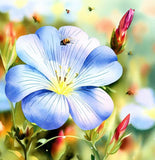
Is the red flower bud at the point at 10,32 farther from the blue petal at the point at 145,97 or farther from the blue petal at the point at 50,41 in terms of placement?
the blue petal at the point at 145,97

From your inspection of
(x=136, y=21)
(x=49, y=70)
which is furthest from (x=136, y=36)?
(x=49, y=70)

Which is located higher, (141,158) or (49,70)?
(49,70)

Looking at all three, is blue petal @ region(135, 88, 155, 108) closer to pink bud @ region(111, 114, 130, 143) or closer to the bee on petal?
pink bud @ region(111, 114, 130, 143)

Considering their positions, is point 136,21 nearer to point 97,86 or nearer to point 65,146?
point 97,86

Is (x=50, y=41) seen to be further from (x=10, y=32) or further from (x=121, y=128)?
(x=121, y=128)

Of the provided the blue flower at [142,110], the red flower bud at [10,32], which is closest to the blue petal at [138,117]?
the blue flower at [142,110]

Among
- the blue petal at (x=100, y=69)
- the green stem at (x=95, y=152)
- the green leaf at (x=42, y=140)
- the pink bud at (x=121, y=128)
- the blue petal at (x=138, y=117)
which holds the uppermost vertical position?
the blue petal at (x=100, y=69)

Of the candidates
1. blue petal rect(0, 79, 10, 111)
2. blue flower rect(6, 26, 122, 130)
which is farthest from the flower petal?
blue petal rect(0, 79, 10, 111)
